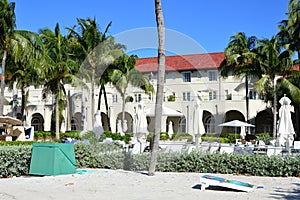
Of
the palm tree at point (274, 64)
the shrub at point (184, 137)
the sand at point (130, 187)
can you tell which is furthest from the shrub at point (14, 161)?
the palm tree at point (274, 64)

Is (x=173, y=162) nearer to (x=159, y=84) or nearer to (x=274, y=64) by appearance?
(x=159, y=84)

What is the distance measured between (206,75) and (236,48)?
7.73 metres

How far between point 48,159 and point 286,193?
6369 millimetres

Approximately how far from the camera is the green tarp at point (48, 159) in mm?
11055

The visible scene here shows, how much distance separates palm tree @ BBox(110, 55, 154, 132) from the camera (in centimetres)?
3356

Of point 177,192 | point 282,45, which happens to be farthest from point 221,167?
point 282,45

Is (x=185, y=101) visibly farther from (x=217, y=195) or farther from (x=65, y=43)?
(x=217, y=195)

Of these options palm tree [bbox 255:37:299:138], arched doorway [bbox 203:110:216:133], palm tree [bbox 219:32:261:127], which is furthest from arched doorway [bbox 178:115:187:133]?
palm tree [bbox 255:37:299:138]

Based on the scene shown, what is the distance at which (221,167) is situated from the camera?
11.3 m

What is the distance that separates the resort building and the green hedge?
64.8 ft

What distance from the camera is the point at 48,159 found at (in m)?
11.1

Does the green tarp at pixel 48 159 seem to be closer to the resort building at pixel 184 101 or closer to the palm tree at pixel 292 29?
the palm tree at pixel 292 29

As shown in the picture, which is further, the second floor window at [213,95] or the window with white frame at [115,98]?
the window with white frame at [115,98]

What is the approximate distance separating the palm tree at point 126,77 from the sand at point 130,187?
73.6ft
